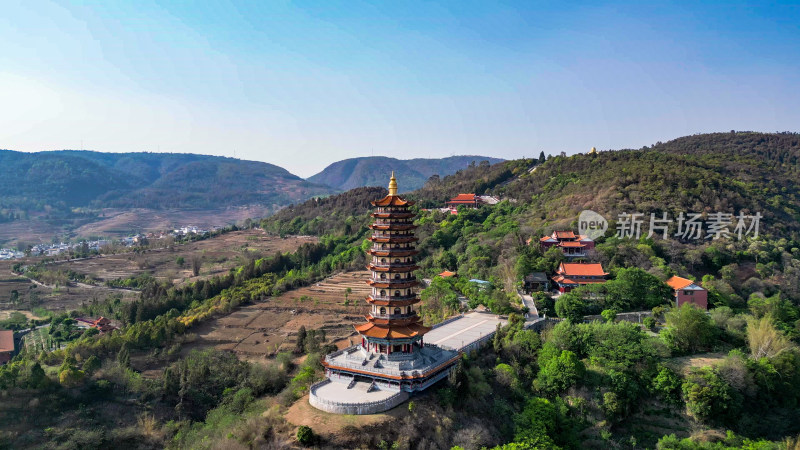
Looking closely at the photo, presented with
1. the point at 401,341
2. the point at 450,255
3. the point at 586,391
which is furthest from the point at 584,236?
the point at 401,341

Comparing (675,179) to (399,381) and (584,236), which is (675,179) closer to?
(584,236)

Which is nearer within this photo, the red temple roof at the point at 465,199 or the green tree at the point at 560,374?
the green tree at the point at 560,374

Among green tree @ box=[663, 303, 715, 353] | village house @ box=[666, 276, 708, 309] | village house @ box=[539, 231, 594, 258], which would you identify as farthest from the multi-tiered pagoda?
village house @ box=[539, 231, 594, 258]

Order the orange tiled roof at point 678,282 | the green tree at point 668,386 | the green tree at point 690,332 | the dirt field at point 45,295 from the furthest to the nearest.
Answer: the dirt field at point 45,295
the orange tiled roof at point 678,282
the green tree at point 690,332
the green tree at point 668,386

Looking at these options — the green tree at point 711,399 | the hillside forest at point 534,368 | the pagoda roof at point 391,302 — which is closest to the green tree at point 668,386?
the hillside forest at point 534,368

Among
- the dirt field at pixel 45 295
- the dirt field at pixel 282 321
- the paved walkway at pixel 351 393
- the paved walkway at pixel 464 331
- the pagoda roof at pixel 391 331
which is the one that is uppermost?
the pagoda roof at pixel 391 331

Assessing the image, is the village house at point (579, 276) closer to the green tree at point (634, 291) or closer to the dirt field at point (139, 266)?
the green tree at point (634, 291)

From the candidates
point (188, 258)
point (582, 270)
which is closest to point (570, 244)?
point (582, 270)

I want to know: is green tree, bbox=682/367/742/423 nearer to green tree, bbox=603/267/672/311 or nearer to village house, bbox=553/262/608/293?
green tree, bbox=603/267/672/311
